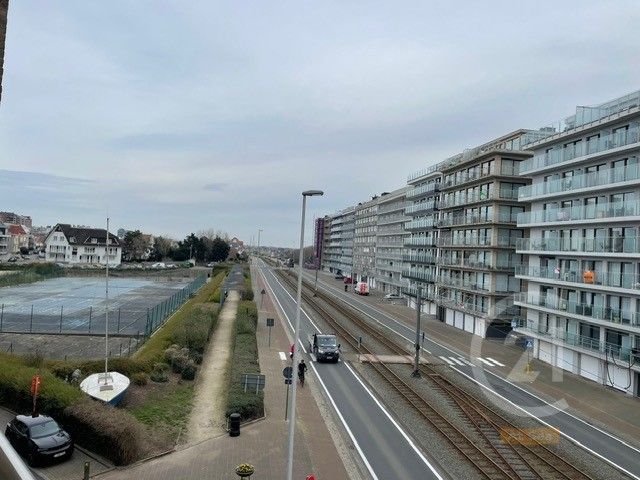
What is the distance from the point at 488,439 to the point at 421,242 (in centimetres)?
4700

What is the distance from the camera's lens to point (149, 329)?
38188 millimetres

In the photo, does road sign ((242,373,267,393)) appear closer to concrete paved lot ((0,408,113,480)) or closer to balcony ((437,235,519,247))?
concrete paved lot ((0,408,113,480))

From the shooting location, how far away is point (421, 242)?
216ft

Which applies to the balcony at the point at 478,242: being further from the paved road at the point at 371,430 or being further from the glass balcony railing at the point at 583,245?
the paved road at the point at 371,430

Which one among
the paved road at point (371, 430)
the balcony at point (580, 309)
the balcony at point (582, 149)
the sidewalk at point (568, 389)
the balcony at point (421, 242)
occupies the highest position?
the balcony at point (582, 149)

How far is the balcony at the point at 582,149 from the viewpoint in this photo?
29812 millimetres

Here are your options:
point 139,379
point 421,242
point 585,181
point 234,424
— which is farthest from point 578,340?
point 421,242

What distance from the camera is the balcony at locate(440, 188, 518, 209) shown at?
154 ft

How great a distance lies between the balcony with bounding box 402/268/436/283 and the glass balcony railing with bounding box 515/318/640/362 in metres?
20.0

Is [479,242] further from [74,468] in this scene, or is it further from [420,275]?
[74,468]

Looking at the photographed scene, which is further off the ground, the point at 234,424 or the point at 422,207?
the point at 422,207

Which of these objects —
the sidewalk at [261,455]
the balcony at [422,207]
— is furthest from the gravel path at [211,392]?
the balcony at [422,207]

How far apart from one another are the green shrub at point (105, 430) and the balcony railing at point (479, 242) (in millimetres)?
37237

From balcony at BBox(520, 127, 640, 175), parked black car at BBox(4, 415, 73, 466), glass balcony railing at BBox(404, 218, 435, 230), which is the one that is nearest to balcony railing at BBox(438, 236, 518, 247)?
glass balcony railing at BBox(404, 218, 435, 230)
